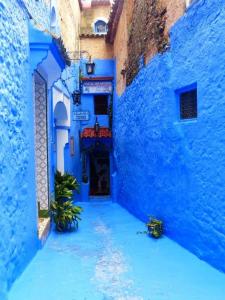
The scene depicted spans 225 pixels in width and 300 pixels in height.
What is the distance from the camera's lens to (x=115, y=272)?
490 cm

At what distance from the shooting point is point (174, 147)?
6.50m

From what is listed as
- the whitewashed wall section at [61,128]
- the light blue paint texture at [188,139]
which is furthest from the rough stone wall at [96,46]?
the light blue paint texture at [188,139]

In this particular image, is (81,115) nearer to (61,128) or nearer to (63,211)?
(61,128)

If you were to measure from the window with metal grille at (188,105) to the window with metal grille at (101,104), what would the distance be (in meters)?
7.89

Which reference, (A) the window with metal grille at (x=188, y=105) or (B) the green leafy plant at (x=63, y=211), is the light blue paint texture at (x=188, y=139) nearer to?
(A) the window with metal grille at (x=188, y=105)

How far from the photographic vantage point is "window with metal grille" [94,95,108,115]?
14.1 meters

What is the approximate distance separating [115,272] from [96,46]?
443 inches

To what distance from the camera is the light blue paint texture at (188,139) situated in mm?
4867

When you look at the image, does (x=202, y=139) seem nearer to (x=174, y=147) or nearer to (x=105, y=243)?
(x=174, y=147)

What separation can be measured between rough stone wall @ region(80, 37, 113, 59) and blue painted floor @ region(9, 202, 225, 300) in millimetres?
9133

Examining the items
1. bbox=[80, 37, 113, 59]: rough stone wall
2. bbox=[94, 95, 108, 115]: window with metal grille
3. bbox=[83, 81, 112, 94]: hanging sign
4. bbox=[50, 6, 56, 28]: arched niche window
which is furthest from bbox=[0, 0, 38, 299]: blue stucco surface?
bbox=[80, 37, 113, 59]: rough stone wall

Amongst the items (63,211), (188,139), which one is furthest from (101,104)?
(188,139)

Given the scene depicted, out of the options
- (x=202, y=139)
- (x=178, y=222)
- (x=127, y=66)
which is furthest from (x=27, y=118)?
(x=127, y=66)

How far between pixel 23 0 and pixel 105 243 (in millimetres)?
4586
